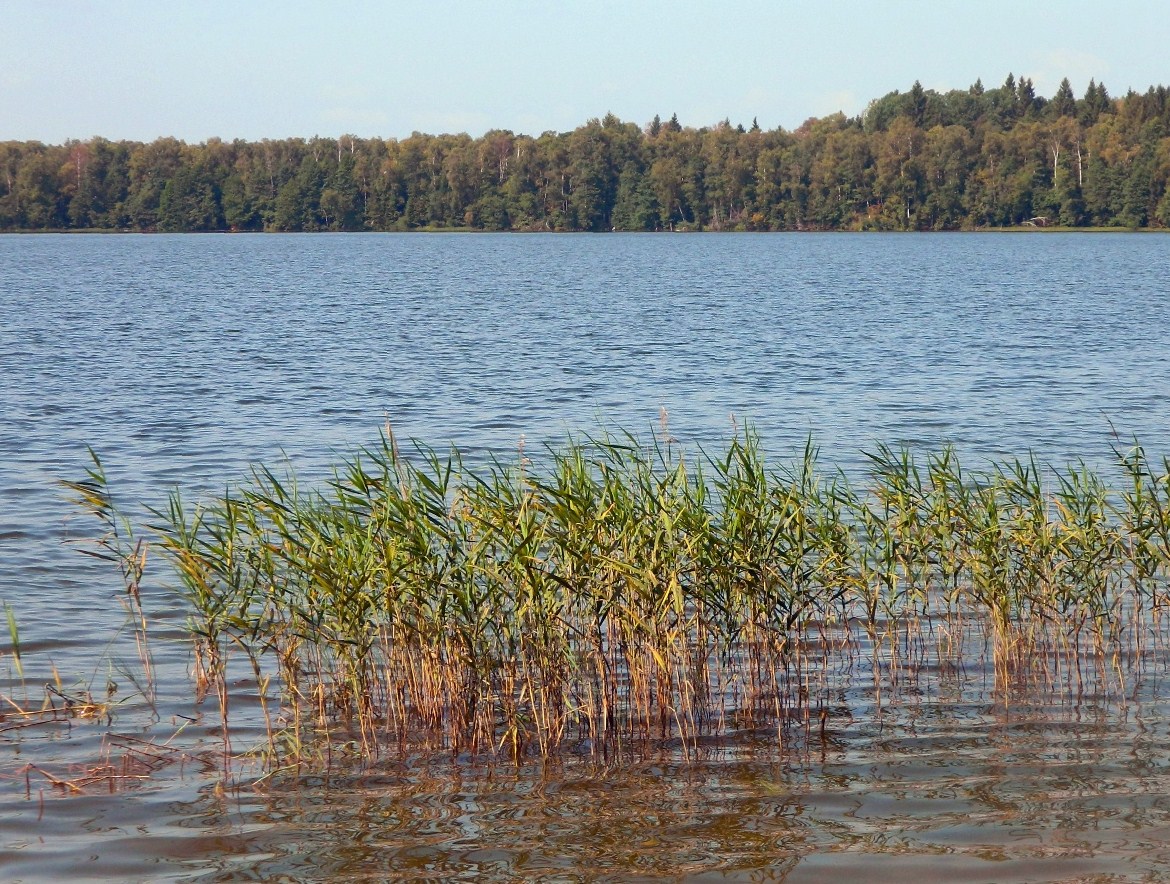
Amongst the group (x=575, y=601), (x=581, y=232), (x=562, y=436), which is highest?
(x=581, y=232)

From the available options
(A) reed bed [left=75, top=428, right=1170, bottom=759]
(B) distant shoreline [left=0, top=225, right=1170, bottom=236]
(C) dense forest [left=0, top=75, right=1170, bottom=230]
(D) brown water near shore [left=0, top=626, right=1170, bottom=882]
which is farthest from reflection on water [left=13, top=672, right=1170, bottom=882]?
(B) distant shoreline [left=0, top=225, right=1170, bottom=236]

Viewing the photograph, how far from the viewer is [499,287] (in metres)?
74.5

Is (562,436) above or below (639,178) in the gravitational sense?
below

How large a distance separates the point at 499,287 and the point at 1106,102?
140 metres

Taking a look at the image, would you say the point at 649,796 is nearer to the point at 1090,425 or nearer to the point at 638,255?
the point at 1090,425

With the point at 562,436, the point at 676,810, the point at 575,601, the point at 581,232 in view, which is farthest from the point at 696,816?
the point at 581,232

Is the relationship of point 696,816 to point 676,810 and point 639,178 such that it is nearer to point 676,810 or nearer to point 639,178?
point 676,810

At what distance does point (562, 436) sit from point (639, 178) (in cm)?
15393

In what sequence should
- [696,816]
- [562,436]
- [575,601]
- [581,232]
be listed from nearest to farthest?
[696,816]
[575,601]
[562,436]
[581,232]

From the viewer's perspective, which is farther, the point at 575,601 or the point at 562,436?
the point at 562,436

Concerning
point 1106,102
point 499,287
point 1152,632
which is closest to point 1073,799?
point 1152,632

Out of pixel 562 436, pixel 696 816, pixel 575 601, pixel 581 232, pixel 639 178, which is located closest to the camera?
pixel 696 816

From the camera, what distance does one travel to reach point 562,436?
23.4 m

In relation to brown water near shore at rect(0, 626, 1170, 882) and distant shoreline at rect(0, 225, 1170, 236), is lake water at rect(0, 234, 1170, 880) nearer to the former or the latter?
brown water near shore at rect(0, 626, 1170, 882)
